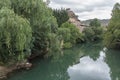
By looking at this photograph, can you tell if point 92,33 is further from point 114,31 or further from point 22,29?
point 22,29

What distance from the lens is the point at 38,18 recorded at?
25922mm

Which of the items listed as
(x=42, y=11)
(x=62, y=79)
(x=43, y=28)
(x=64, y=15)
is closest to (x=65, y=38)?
(x=64, y=15)

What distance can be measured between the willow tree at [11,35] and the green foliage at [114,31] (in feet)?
63.5

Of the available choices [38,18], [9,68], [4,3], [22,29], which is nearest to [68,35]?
[38,18]

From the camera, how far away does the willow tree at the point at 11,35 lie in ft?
61.1

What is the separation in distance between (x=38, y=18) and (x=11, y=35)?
7285 mm

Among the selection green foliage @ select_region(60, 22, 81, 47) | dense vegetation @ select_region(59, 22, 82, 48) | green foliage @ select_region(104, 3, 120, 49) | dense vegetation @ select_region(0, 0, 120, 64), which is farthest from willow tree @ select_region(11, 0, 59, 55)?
green foliage @ select_region(60, 22, 81, 47)

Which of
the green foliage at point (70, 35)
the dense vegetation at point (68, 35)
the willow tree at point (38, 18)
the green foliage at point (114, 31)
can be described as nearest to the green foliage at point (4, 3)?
the willow tree at point (38, 18)

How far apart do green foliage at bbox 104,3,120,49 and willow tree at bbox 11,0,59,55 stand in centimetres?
909

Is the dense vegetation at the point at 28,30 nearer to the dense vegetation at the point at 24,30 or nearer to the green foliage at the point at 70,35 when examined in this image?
the dense vegetation at the point at 24,30

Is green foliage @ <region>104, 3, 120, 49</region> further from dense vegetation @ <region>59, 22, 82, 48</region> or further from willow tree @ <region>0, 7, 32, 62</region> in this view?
willow tree @ <region>0, 7, 32, 62</region>

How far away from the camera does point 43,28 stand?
28.5 meters

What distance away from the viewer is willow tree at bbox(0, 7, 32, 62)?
733 inches

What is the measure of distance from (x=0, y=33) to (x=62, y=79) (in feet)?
18.2
